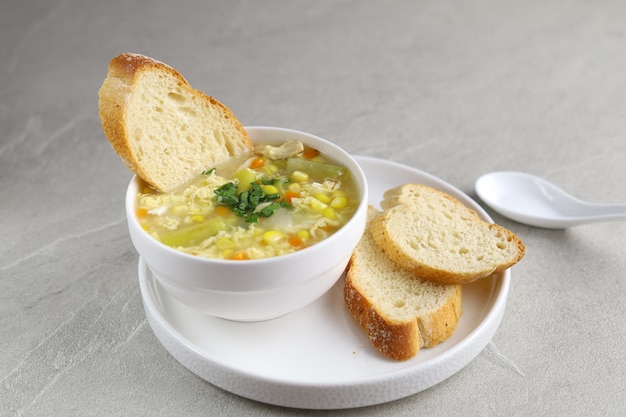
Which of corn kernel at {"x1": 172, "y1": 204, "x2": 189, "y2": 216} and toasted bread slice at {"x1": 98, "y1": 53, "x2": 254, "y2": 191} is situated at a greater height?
toasted bread slice at {"x1": 98, "y1": 53, "x2": 254, "y2": 191}

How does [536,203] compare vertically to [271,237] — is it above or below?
below

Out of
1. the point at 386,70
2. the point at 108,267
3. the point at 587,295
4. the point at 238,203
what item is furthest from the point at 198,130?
the point at 386,70

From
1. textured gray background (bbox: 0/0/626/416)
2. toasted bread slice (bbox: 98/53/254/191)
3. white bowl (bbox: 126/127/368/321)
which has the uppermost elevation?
toasted bread slice (bbox: 98/53/254/191)

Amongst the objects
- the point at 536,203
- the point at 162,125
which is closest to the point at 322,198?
the point at 162,125

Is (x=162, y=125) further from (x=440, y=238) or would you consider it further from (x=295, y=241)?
(x=440, y=238)

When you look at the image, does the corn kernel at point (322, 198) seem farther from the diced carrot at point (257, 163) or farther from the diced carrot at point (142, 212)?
the diced carrot at point (142, 212)

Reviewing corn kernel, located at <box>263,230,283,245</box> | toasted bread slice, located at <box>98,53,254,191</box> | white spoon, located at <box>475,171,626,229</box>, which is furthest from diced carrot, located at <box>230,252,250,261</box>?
white spoon, located at <box>475,171,626,229</box>

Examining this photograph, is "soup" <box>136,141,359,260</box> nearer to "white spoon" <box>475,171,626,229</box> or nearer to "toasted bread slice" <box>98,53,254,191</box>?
"toasted bread slice" <box>98,53,254,191</box>
